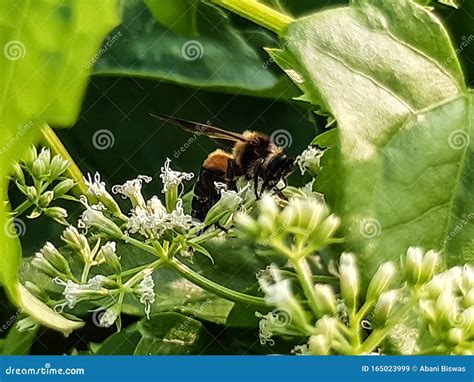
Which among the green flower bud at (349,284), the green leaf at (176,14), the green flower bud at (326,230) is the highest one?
the green leaf at (176,14)

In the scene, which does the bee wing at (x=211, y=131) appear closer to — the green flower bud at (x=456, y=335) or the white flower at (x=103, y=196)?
the white flower at (x=103, y=196)

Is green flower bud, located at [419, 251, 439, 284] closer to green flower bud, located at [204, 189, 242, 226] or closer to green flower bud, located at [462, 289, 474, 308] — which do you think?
green flower bud, located at [462, 289, 474, 308]

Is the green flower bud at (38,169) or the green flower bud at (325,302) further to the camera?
the green flower bud at (38,169)

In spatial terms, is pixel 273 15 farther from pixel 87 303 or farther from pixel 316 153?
pixel 87 303

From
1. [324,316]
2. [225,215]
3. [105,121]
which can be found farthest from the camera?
[105,121]

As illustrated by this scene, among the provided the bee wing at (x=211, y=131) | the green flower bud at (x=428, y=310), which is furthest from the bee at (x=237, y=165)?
the green flower bud at (x=428, y=310)

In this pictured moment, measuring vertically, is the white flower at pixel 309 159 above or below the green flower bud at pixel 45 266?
below

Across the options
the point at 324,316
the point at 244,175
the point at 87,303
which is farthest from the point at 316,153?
the point at 87,303
